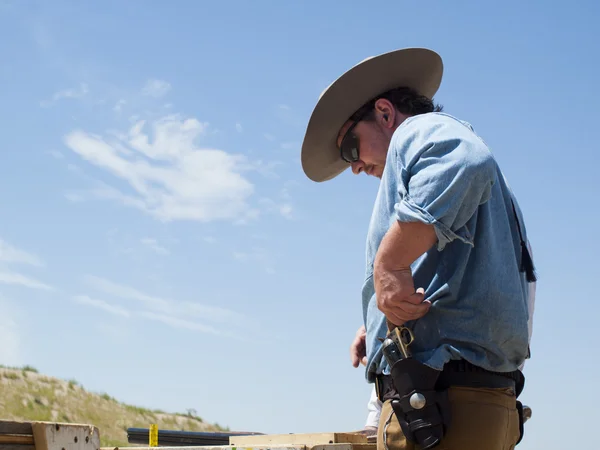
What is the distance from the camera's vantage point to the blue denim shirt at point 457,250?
2.54m

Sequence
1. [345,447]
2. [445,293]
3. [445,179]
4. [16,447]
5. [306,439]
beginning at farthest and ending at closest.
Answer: [306,439] < [345,447] < [445,293] < [445,179] < [16,447]

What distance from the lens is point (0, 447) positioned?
202 centimetres

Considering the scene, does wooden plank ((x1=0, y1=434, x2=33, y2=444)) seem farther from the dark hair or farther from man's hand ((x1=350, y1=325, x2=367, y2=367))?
the dark hair

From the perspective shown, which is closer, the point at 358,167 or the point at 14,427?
the point at 14,427

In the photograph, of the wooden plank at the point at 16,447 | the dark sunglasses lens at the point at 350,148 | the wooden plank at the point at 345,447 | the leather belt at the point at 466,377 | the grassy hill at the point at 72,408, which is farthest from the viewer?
the grassy hill at the point at 72,408

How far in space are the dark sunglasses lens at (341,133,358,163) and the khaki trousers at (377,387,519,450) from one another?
4.44 feet

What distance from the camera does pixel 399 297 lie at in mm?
2572

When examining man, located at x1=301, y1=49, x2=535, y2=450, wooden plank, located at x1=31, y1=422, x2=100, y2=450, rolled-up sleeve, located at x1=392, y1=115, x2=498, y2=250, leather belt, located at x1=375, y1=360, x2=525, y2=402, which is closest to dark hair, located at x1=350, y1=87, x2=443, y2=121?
man, located at x1=301, y1=49, x2=535, y2=450

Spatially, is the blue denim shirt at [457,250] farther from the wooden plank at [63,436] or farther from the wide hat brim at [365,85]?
the wooden plank at [63,436]

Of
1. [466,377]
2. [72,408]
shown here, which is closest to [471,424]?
[466,377]

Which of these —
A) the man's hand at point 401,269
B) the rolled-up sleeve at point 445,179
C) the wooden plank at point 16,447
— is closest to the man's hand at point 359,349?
the man's hand at point 401,269

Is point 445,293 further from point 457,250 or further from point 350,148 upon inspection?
point 350,148

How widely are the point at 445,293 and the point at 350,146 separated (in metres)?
1.18

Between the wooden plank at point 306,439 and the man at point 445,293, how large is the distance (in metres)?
0.89
